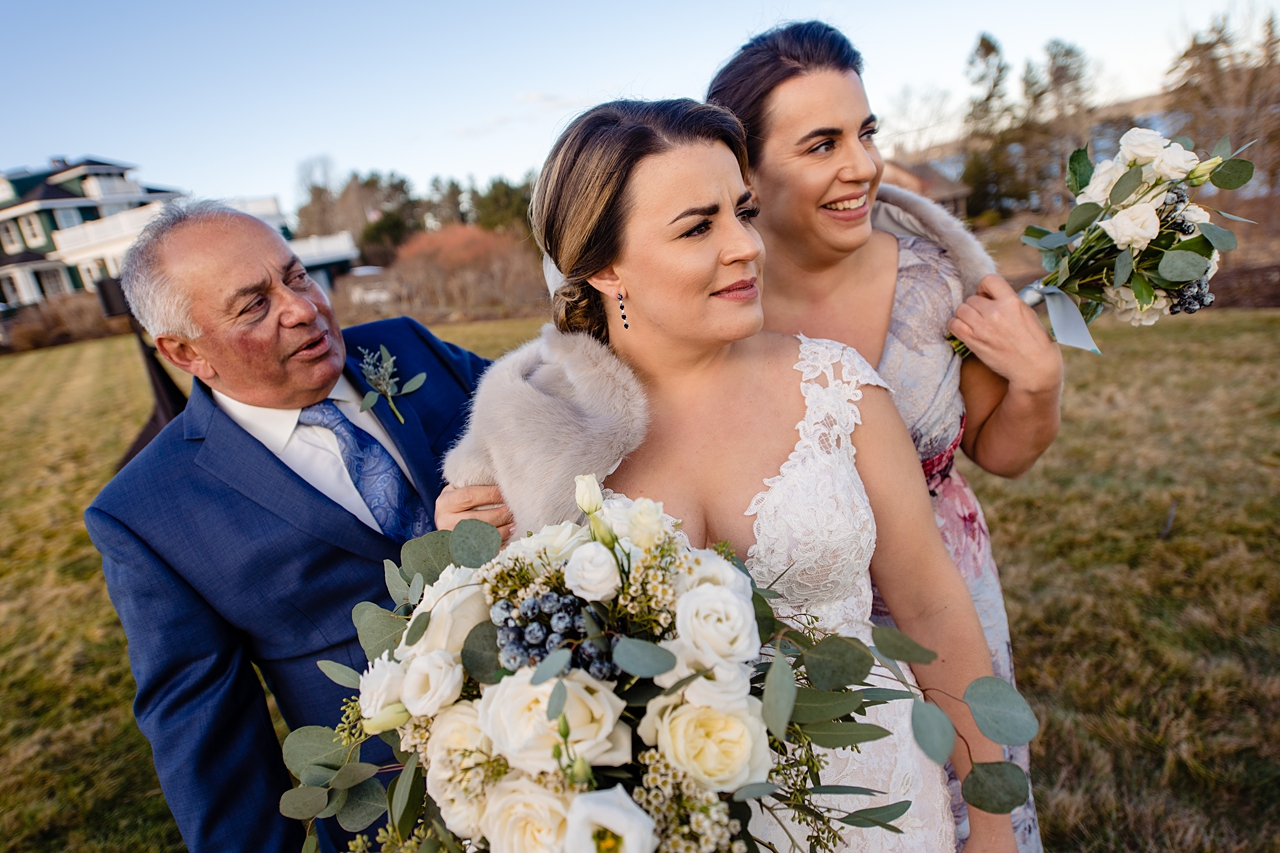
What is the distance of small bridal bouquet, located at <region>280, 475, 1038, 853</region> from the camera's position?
3.25 ft

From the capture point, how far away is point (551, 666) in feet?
3.27

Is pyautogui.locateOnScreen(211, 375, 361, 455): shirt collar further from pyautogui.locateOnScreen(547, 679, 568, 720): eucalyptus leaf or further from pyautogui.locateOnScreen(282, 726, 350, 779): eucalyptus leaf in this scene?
pyautogui.locateOnScreen(547, 679, 568, 720): eucalyptus leaf

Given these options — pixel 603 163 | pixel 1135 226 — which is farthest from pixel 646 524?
pixel 1135 226

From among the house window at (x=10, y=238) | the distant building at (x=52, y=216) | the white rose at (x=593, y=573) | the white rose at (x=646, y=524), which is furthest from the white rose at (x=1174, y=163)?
the house window at (x=10, y=238)

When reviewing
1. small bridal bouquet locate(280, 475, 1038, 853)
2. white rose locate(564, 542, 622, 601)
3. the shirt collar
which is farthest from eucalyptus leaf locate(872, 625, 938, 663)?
the shirt collar

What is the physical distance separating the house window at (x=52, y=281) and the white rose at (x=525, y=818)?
4893 centimetres

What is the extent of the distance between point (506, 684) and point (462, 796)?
0.21 meters

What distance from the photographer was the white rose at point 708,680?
3.32 ft

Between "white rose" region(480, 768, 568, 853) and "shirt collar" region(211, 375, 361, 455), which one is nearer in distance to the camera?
"white rose" region(480, 768, 568, 853)

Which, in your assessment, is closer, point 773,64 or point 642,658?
point 642,658

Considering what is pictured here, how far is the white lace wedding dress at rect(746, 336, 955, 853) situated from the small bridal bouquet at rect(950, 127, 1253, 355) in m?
0.78

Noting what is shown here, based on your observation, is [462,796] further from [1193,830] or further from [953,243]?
[1193,830]

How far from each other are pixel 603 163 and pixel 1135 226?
1.48m

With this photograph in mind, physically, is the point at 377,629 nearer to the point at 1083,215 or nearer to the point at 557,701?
the point at 557,701
